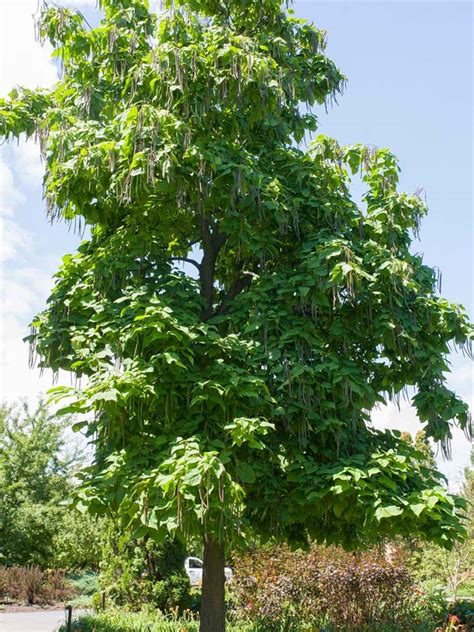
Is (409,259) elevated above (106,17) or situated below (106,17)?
below

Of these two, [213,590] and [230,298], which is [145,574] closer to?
[213,590]

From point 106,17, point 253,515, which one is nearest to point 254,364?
point 253,515

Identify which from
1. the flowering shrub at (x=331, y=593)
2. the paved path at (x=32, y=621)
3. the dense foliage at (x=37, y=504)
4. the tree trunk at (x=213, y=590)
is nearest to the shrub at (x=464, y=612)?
the flowering shrub at (x=331, y=593)

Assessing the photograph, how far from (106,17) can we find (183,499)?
716cm

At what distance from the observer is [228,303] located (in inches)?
323

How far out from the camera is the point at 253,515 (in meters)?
7.56

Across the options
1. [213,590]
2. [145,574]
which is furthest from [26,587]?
[213,590]

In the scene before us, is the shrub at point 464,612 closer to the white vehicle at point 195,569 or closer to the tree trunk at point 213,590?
the tree trunk at point 213,590

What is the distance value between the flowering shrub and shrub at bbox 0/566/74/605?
9.44 metres

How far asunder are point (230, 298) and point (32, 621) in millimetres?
11113

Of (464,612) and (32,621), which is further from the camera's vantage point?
(32,621)

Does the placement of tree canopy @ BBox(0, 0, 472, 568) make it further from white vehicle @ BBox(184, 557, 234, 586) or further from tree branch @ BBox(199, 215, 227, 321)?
white vehicle @ BBox(184, 557, 234, 586)

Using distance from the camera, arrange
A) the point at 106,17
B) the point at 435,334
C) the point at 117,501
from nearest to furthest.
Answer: the point at 117,501 < the point at 435,334 < the point at 106,17

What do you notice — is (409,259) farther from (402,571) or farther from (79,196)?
(402,571)
